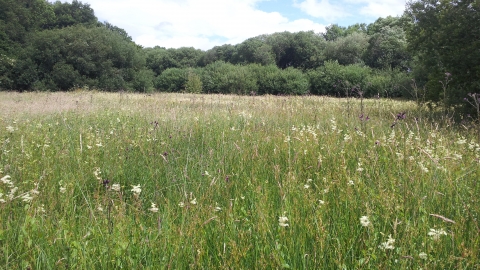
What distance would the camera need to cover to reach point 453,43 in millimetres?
10781

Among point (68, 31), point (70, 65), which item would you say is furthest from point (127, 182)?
Answer: point (68, 31)

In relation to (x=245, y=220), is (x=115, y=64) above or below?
above

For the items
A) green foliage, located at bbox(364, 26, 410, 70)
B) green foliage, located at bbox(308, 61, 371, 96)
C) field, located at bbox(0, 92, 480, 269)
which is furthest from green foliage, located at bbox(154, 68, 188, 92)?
field, located at bbox(0, 92, 480, 269)

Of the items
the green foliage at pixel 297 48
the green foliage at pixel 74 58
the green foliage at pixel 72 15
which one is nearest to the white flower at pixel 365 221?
the green foliage at pixel 74 58

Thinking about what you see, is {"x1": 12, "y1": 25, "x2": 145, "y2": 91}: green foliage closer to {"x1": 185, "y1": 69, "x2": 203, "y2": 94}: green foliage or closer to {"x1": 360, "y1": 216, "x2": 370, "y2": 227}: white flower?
{"x1": 185, "y1": 69, "x2": 203, "y2": 94}: green foliage

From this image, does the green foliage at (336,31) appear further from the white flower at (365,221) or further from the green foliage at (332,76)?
the white flower at (365,221)

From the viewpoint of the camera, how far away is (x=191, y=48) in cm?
7612

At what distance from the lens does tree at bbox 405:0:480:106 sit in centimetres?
1022

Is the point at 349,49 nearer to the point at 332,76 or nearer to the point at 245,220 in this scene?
the point at 332,76

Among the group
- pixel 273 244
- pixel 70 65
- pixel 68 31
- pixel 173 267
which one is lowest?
pixel 173 267

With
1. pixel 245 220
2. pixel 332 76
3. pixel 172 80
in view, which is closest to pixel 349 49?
pixel 332 76

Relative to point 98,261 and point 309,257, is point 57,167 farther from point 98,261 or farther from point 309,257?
point 309,257

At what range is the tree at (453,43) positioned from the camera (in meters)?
10.2

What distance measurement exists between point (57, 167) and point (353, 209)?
3128mm
